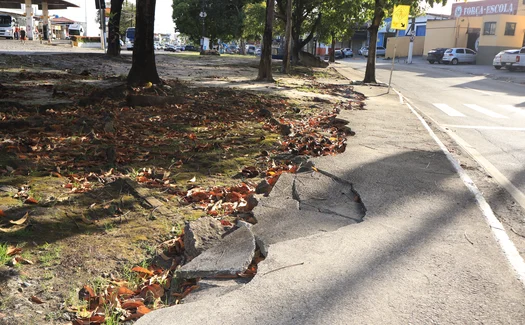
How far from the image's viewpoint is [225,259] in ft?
12.0

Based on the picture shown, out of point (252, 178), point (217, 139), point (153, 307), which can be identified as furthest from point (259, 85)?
point (153, 307)

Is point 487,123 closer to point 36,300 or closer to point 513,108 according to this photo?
point 513,108

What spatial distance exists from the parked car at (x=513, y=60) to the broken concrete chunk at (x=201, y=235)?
36076 millimetres

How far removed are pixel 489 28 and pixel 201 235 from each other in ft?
164

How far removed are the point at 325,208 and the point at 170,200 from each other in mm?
1672

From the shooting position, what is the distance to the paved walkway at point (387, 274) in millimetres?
2967

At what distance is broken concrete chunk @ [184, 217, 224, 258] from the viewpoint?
393 centimetres

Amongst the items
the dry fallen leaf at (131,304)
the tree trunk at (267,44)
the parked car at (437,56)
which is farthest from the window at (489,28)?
the dry fallen leaf at (131,304)

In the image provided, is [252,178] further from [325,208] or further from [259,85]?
[259,85]

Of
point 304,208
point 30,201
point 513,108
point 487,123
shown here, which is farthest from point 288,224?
point 513,108

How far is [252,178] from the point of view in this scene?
6.26 metres

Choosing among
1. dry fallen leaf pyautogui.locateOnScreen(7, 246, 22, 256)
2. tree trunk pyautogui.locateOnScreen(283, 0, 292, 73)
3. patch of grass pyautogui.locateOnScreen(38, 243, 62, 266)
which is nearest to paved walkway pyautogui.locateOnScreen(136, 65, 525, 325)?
patch of grass pyautogui.locateOnScreen(38, 243, 62, 266)

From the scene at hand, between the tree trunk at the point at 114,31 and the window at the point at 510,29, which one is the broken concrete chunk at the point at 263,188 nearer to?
the tree trunk at the point at 114,31

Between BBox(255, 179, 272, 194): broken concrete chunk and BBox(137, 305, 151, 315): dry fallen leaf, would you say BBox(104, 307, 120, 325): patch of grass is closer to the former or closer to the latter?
BBox(137, 305, 151, 315): dry fallen leaf
